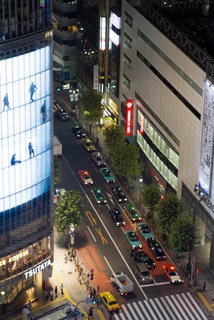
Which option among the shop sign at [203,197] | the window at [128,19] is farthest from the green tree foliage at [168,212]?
the window at [128,19]

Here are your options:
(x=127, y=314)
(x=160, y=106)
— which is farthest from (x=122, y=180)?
(x=127, y=314)

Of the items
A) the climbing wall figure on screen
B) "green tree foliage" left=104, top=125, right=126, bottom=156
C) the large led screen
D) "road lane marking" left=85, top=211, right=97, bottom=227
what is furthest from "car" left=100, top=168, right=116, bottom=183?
the climbing wall figure on screen

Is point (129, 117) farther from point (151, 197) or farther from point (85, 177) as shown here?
point (151, 197)

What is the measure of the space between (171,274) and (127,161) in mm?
32796

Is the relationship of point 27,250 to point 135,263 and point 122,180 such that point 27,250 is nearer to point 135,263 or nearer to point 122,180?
point 135,263

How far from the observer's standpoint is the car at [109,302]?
14962 cm

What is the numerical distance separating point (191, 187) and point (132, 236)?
46.9 feet

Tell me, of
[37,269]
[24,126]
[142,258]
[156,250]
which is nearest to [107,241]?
[142,258]

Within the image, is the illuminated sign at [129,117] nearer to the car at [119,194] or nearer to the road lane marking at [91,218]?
the car at [119,194]

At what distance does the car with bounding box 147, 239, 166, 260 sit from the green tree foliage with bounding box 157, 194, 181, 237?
327cm

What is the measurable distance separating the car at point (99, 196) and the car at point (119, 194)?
8.19ft

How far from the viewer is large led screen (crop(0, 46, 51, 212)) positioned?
5369 inches

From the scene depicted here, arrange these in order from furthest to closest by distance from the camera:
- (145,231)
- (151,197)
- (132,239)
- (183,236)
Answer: (151,197), (145,231), (132,239), (183,236)

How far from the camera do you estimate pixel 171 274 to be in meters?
158
